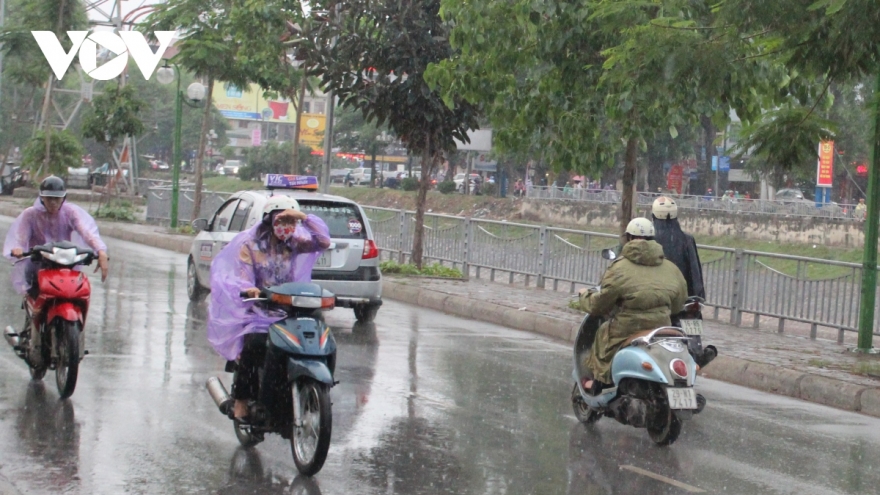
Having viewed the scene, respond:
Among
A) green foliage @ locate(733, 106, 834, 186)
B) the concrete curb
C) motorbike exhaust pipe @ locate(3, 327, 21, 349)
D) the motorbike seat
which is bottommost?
the concrete curb

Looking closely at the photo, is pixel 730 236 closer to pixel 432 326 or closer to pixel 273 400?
pixel 432 326

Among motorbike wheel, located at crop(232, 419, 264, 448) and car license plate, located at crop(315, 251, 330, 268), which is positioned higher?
car license plate, located at crop(315, 251, 330, 268)

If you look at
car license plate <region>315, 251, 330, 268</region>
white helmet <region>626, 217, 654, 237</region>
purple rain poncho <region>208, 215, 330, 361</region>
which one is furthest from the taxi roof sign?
purple rain poncho <region>208, 215, 330, 361</region>

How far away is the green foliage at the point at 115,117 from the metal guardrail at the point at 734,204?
23005 mm

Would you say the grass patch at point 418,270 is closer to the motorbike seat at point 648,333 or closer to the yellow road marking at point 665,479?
the motorbike seat at point 648,333

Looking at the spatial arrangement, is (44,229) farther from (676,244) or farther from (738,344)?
(738,344)

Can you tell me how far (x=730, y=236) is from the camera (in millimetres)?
46156

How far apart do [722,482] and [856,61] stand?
4818mm

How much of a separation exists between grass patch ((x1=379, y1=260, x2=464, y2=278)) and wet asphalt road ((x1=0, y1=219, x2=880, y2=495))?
812cm

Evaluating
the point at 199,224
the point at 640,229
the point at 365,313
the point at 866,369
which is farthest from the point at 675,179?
the point at 640,229

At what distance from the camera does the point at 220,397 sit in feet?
22.9

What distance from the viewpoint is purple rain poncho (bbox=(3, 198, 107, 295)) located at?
28.1 ft

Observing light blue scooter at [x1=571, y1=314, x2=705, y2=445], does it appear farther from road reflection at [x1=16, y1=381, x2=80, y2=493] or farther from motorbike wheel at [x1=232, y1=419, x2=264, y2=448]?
road reflection at [x1=16, y1=381, x2=80, y2=493]

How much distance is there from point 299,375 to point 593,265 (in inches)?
477
